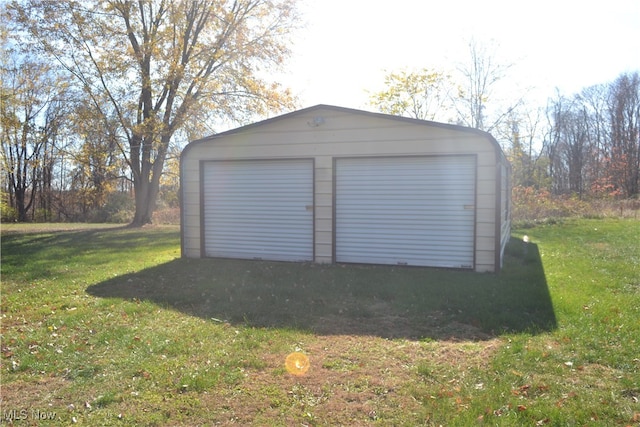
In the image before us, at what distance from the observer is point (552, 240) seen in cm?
1327

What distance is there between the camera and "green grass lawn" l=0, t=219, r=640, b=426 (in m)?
3.34

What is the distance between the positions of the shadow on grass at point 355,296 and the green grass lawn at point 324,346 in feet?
0.11

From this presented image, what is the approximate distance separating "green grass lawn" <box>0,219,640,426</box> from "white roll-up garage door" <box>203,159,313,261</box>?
1043 millimetres

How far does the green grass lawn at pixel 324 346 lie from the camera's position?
3.34 meters

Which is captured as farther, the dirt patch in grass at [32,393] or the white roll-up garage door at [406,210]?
the white roll-up garage door at [406,210]

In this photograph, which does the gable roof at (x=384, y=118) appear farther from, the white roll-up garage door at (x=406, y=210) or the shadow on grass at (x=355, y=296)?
the shadow on grass at (x=355, y=296)

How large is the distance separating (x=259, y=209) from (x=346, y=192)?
1.98 metres

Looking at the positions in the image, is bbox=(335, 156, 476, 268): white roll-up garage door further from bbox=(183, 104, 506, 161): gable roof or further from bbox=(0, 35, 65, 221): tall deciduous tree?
bbox=(0, 35, 65, 221): tall deciduous tree

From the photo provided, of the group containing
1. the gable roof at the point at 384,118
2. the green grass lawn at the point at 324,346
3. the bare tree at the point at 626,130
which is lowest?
the green grass lawn at the point at 324,346

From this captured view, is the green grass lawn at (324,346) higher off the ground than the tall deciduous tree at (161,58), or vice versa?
the tall deciduous tree at (161,58)

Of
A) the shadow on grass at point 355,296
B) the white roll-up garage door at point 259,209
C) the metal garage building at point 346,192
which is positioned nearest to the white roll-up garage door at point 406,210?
the metal garage building at point 346,192

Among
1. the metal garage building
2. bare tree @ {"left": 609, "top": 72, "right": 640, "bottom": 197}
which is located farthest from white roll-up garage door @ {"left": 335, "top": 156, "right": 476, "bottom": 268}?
bare tree @ {"left": 609, "top": 72, "right": 640, "bottom": 197}

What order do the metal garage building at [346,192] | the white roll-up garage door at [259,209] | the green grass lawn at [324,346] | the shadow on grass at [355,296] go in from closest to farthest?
the green grass lawn at [324,346]
the shadow on grass at [355,296]
the metal garage building at [346,192]
the white roll-up garage door at [259,209]

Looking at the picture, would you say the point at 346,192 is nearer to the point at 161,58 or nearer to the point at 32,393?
the point at 32,393
